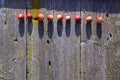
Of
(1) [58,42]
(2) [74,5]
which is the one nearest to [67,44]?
(1) [58,42]

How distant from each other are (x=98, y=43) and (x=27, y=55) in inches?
30.6

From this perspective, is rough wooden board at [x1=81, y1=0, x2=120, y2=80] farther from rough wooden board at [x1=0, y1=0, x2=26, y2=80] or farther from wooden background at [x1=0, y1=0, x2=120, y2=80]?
rough wooden board at [x1=0, y1=0, x2=26, y2=80]

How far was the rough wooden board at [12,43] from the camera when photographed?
14.3 ft

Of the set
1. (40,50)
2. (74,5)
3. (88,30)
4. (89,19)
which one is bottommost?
(40,50)

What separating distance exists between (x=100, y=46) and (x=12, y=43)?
0.95m

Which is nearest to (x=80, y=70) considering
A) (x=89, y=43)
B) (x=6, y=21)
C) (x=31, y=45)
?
(x=89, y=43)

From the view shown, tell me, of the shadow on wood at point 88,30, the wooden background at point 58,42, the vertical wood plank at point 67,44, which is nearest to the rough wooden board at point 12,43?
the wooden background at point 58,42

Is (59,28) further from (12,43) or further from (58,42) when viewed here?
(12,43)

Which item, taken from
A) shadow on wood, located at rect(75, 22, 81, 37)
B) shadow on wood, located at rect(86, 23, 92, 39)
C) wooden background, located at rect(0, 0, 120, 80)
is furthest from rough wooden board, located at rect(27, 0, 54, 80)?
shadow on wood, located at rect(86, 23, 92, 39)

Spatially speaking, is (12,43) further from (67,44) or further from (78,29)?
(78,29)

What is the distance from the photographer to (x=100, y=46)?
4422 millimetres

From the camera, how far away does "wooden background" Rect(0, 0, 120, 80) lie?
Answer: 4.36 meters

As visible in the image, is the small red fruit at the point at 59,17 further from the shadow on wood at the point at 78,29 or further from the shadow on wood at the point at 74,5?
the shadow on wood at the point at 78,29

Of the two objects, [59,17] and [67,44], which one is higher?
[59,17]
